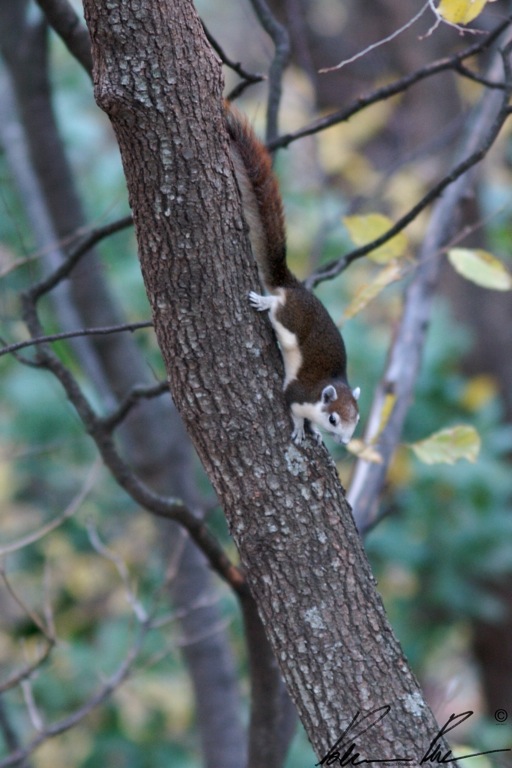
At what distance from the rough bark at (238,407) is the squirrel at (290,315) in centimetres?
12

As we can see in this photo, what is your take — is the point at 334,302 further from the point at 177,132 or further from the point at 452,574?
the point at 177,132

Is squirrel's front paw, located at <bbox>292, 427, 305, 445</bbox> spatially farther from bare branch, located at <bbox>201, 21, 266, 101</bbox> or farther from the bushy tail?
bare branch, located at <bbox>201, 21, 266, 101</bbox>

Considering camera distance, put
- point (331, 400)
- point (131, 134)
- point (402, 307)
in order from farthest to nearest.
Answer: point (402, 307) < point (331, 400) < point (131, 134)

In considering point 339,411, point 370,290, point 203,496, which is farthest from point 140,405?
point 370,290

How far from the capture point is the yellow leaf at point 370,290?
212 cm

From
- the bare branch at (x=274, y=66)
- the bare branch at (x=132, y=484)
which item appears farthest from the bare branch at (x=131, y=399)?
the bare branch at (x=274, y=66)

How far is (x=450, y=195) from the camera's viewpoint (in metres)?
3.12

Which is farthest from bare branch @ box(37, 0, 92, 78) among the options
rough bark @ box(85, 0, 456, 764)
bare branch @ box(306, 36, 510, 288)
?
bare branch @ box(306, 36, 510, 288)

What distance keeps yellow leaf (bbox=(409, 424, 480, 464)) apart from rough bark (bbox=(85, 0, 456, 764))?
56 centimetres

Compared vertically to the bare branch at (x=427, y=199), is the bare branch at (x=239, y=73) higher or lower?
higher

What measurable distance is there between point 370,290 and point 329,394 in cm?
30

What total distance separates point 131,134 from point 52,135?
1878 millimetres

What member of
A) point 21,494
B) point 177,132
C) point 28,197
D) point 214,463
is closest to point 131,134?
point 177,132

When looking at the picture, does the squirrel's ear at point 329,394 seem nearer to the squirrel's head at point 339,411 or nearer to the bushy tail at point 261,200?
the squirrel's head at point 339,411
